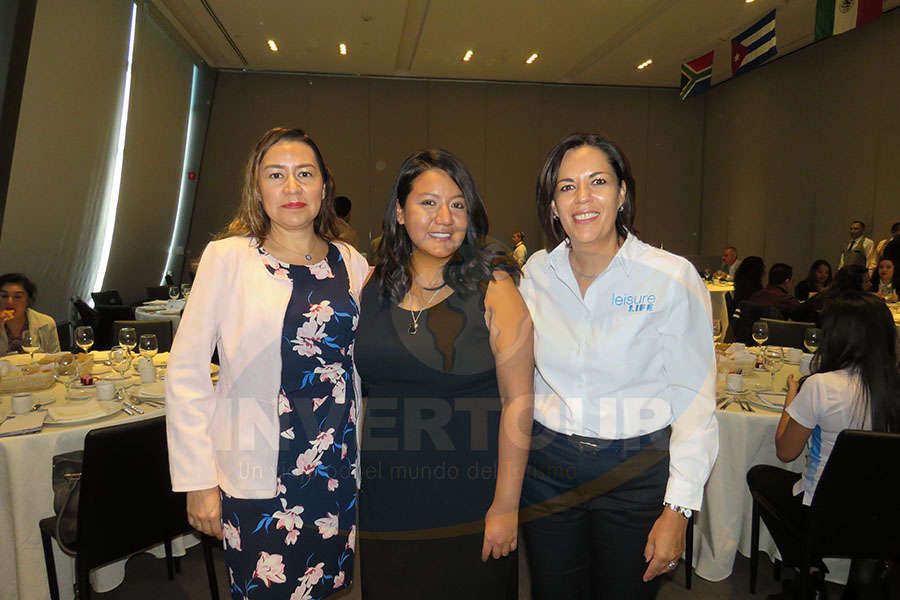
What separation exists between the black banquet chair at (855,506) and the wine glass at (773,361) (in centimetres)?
88

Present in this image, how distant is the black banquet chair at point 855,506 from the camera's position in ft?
6.22

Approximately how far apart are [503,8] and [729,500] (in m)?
7.02

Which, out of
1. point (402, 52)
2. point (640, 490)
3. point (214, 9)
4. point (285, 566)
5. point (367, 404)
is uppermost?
point (402, 52)

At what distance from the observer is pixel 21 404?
2418 millimetres

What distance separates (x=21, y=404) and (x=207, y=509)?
4.69ft

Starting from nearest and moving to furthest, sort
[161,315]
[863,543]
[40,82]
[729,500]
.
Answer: [863,543] < [729,500] < [40,82] < [161,315]

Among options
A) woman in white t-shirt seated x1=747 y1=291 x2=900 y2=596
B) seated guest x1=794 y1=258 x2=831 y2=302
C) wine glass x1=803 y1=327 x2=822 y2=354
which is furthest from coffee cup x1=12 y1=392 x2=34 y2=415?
seated guest x1=794 y1=258 x2=831 y2=302

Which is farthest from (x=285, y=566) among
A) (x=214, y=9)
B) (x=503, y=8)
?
(x=214, y=9)

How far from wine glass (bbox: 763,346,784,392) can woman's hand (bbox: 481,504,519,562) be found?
76.6 inches

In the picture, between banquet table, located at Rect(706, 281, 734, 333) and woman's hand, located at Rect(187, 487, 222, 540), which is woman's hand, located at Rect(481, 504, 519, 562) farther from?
banquet table, located at Rect(706, 281, 734, 333)

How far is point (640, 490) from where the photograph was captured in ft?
Answer: 4.78

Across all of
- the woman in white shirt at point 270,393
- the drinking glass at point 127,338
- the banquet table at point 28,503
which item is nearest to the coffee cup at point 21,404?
the banquet table at point 28,503

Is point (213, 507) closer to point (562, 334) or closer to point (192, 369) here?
point (192, 369)

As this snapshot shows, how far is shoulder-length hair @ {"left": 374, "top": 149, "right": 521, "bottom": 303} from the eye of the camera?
5.07ft
